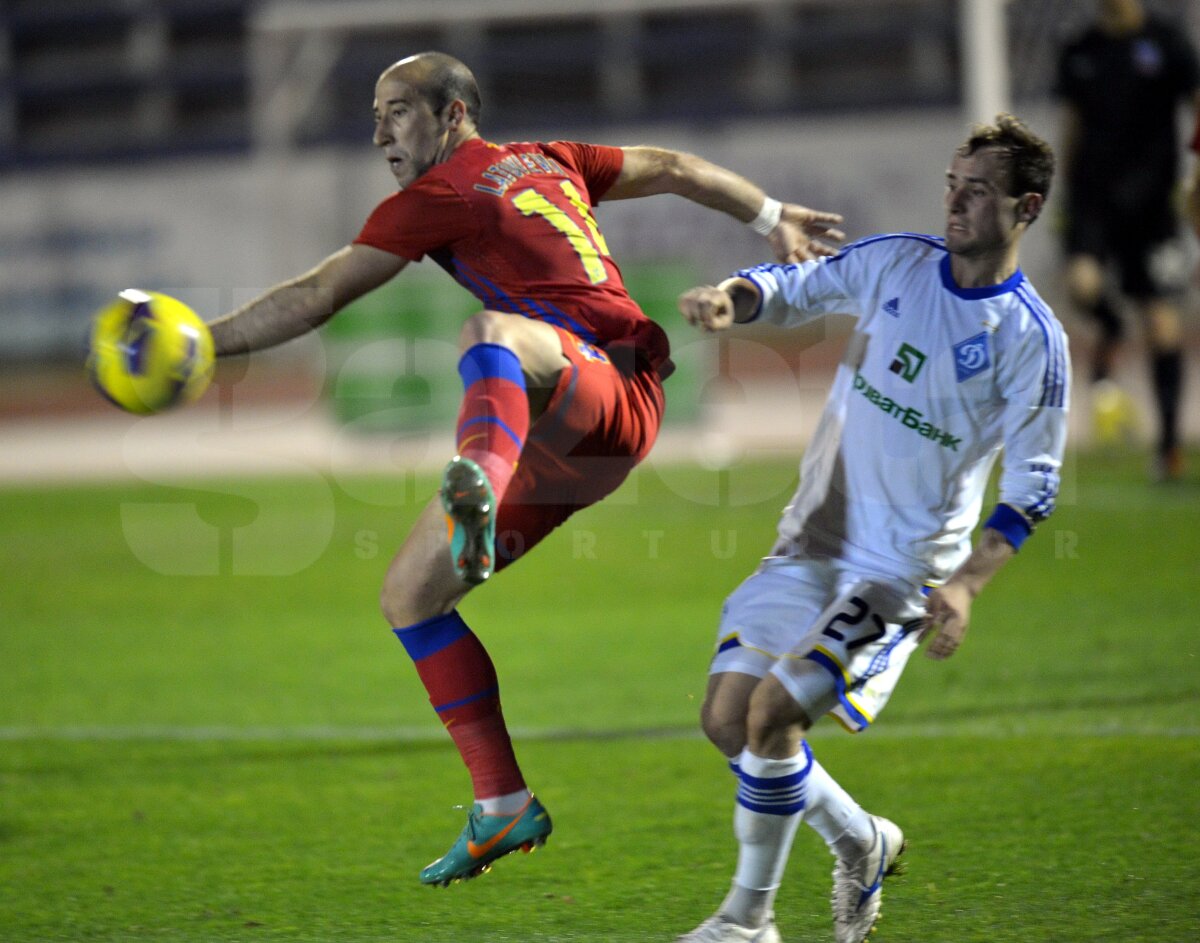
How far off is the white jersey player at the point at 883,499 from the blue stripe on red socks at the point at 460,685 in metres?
0.53

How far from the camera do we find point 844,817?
3555mm

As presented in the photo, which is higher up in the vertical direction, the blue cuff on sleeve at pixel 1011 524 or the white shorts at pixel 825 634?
the blue cuff on sleeve at pixel 1011 524

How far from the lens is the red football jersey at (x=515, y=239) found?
3592 millimetres

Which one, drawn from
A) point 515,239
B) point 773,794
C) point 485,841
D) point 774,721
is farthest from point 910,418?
point 485,841

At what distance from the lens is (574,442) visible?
365cm

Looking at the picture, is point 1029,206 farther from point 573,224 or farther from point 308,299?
point 308,299

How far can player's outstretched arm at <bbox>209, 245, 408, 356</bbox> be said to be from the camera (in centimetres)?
356

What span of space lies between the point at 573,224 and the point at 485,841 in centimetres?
145

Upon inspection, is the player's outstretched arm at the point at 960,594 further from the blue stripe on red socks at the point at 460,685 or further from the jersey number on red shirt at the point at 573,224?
the jersey number on red shirt at the point at 573,224

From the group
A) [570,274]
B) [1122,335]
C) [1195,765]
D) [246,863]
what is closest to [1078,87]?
[1122,335]

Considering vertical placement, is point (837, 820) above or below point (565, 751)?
above

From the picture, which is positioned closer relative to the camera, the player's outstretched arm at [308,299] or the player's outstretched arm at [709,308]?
the player's outstretched arm at [709,308]

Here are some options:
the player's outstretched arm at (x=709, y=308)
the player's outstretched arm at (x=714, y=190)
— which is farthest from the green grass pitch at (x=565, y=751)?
the player's outstretched arm at (x=714, y=190)

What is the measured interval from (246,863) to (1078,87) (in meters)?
7.32
